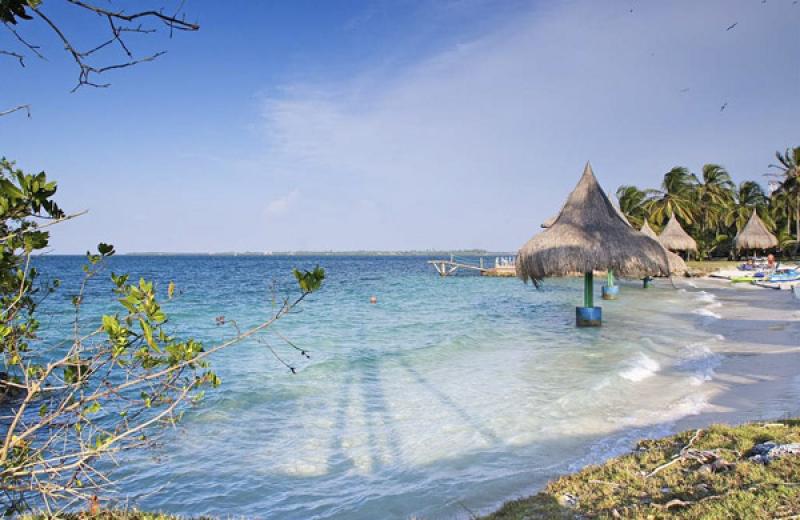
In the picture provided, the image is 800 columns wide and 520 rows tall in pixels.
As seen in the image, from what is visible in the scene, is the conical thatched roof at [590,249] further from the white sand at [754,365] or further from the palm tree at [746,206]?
the palm tree at [746,206]

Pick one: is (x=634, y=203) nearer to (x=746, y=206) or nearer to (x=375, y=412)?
(x=746, y=206)

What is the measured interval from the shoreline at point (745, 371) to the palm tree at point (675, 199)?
61.4 ft

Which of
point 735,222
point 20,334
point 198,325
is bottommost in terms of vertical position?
point 198,325

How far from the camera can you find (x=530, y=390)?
689 centimetres

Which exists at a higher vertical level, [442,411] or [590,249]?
[590,249]

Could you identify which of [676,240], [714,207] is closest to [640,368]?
[676,240]

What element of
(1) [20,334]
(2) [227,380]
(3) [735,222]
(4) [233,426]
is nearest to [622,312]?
(2) [227,380]

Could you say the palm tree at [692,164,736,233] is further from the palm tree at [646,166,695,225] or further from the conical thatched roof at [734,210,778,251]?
the conical thatched roof at [734,210,778,251]

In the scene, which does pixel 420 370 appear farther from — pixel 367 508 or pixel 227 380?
pixel 367 508

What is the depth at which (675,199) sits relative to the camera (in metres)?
33.5

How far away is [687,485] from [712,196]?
3724 cm

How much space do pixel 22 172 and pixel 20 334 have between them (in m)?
0.62

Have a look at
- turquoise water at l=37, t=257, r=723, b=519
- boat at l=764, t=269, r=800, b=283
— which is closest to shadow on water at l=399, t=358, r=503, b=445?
turquoise water at l=37, t=257, r=723, b=519

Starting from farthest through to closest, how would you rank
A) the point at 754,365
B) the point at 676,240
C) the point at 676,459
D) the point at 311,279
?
the point at 676,240
the point at 754,365
the point at 676,459
the point at 311,279
